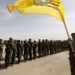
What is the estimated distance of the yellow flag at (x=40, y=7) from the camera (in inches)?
203

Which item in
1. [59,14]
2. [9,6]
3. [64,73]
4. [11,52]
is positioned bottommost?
[64,73]

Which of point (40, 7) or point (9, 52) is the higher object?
point (40, 7)

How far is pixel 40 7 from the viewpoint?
548 centimetres

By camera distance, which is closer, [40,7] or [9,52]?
[40,7]

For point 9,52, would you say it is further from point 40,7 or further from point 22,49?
point 40,7

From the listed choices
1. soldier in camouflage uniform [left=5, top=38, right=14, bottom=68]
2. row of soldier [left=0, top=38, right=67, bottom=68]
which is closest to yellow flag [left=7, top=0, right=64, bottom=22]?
row of soldier [left=0, top=38, right=67, bottom=68]

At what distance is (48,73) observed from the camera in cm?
915

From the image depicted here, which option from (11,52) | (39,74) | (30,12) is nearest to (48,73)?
(39,74)

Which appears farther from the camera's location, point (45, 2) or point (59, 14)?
point (45, 2)

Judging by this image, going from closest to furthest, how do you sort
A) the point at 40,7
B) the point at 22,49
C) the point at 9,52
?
the point at 40,7 < the point at 9,52 < the point at 22,49

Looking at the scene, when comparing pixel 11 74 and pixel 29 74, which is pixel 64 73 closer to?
pixel 29 74

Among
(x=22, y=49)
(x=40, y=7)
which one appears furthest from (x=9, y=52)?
(x=40, y=7)

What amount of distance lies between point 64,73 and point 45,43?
31.7 ft

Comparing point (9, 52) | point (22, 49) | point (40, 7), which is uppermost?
point (40, 7)
